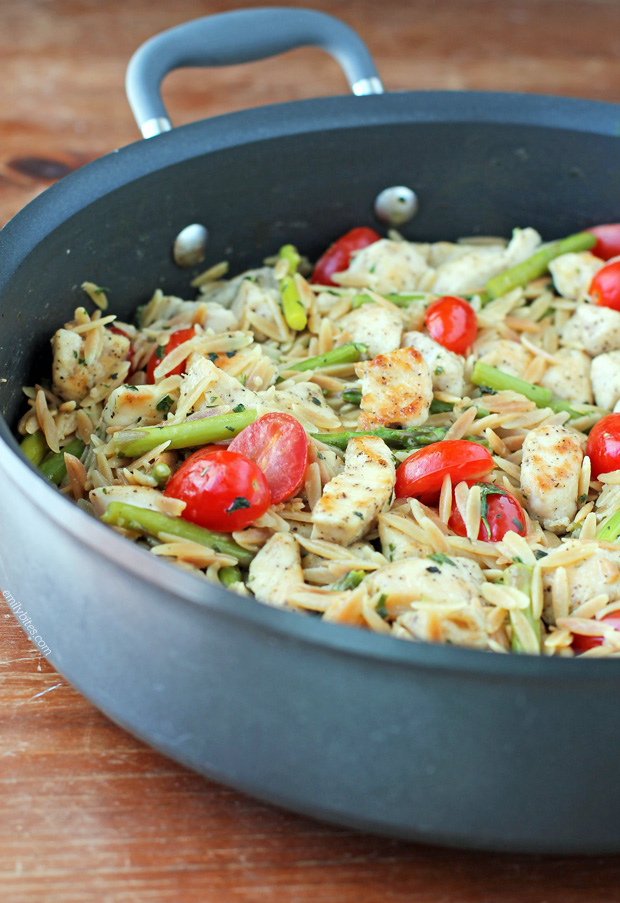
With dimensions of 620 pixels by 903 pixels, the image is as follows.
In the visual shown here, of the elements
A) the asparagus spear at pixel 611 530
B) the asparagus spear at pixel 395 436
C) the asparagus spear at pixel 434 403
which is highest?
the asparagus spear at pixel 434 403

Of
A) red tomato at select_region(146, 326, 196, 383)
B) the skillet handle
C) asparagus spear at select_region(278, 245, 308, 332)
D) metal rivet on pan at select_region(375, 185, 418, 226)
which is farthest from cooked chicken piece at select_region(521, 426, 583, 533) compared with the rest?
the skillet handle

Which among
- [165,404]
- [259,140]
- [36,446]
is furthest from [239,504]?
[259,140]

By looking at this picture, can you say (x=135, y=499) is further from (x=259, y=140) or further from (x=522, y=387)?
(x=259, y=140)

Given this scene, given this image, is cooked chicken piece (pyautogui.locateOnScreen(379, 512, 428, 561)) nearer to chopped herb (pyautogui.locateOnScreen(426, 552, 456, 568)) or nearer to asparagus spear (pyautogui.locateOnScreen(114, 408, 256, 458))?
chopped herb (pyautogui.locateOnScreen(426, 552, 456, 568))

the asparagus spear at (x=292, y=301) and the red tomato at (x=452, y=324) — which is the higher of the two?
the asparagus spear at (x=292, y=301)

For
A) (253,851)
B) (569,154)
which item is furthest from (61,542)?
(569,154)

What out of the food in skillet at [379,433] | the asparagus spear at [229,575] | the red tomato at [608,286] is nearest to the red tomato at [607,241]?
the food in skillet at [379,433]

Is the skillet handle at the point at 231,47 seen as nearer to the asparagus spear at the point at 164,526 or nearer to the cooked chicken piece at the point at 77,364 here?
the cooked chicken piece at the point at 77,364
